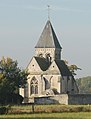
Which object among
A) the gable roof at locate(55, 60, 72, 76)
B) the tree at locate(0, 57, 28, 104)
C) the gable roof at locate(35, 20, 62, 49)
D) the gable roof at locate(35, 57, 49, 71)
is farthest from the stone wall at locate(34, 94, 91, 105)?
the gable roof at locate(35, 20, 62, 49)

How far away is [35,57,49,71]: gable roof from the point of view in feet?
364

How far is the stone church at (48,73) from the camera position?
109 metres

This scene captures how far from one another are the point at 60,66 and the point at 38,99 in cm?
2007

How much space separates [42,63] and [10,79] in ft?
62.5

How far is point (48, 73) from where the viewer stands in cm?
11006

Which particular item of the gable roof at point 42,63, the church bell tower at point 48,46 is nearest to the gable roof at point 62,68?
the church bell tower at point 48,46

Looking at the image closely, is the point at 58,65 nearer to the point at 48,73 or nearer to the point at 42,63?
the point at 48,73

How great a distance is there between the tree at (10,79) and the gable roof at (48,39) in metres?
16.2

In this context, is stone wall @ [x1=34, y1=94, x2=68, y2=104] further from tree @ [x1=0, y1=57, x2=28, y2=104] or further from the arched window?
the arched window

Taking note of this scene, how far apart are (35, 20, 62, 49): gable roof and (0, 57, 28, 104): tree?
53.0 feet

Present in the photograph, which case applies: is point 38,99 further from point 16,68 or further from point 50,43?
point 50,43

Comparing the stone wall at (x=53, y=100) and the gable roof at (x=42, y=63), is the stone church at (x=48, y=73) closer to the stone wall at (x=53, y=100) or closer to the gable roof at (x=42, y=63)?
the gable roof at (x=42, y=63)

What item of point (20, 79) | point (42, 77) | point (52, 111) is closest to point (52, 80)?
point (42, 77)

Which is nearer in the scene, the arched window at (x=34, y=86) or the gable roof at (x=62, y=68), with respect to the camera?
the gable roof at (x=62, y=68)
